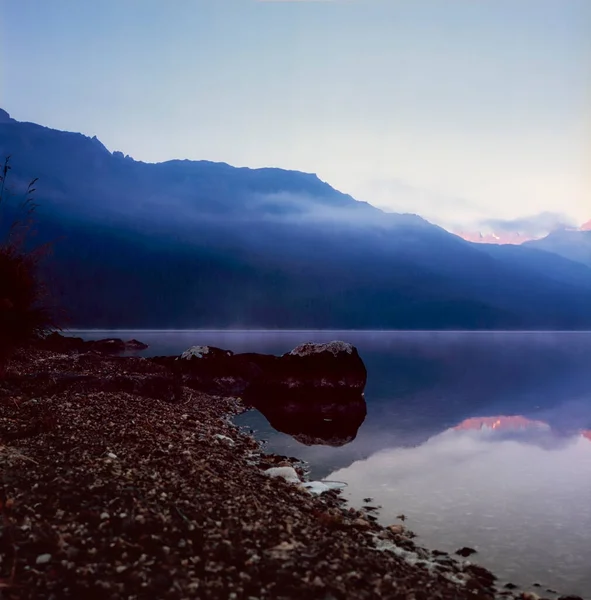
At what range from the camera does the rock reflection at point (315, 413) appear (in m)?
23.1

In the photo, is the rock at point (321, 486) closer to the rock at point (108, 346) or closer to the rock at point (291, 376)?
the rock at point (291, 376)

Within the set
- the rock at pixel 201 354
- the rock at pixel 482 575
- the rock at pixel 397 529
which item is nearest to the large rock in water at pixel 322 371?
the rock at pixel 201 354

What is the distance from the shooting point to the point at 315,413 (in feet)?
96.1

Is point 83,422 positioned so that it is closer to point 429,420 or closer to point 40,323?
point 40,323

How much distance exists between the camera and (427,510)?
13219 mm

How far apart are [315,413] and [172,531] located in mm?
22287

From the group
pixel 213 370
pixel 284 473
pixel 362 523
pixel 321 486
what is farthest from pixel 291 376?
pixel 362 523

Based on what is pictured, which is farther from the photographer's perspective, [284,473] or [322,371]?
[322,371]

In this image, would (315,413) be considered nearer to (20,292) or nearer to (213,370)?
(213,370)

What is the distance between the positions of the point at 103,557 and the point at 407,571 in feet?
14.4

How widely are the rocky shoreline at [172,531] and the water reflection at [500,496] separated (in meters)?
1.12

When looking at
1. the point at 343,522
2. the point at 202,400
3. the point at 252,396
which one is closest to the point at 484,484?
the point at 343,522

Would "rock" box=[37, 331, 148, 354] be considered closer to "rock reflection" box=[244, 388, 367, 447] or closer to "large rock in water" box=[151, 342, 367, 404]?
"large rock in water" box=[151, 342, 367, 404]

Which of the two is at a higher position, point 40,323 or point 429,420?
point 40,323
